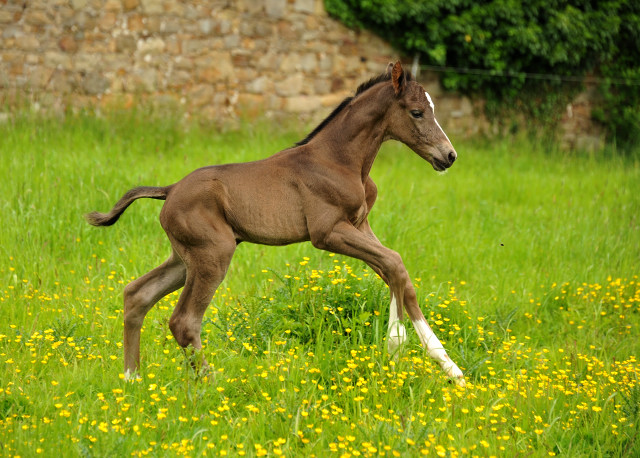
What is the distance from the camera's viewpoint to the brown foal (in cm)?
404

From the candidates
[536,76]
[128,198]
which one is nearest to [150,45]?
[536,76]

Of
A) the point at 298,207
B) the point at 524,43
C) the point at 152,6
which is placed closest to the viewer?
the point at 298,207

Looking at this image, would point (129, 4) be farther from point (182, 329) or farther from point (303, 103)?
point (182, 329)

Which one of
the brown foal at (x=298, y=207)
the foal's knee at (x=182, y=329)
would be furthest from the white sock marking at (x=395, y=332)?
the foal's knee at (x=182, y=329)

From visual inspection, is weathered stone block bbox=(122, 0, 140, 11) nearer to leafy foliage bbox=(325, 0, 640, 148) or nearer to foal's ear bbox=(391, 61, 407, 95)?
leafy foliage bbox=(325, 0, 640, 148)

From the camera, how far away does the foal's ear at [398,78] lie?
4.11 metres

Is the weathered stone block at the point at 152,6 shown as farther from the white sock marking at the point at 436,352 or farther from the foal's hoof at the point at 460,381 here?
the foal's hoof at the point at 460,381

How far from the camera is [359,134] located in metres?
4.29

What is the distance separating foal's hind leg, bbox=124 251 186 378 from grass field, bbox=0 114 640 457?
145mm

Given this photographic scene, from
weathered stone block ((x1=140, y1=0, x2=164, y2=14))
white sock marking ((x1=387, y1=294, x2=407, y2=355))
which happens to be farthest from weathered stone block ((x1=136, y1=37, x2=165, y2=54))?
white sock marking ((x1=387, y1=294, x2=407, y2=355))

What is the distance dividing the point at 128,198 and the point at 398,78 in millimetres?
1804

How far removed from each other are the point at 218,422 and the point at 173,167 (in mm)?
5395

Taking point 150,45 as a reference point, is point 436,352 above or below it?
above

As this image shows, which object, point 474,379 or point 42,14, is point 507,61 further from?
point 474,379
